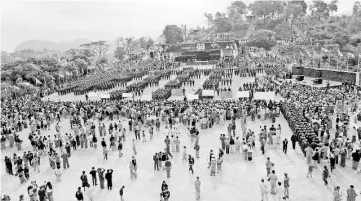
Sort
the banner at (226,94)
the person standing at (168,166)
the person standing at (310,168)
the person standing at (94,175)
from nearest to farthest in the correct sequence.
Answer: the person standing at (310,168) → the person standing at (94,175) → the person standing at (168,166) → the banner at (226,94)

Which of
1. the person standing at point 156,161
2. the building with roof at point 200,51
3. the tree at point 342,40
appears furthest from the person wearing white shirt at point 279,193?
the tree at point 342,40

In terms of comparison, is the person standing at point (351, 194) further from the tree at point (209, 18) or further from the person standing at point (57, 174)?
the tree at point (209, 18)

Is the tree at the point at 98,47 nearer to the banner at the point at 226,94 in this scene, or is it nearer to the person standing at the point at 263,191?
the banner at the point at 226,94

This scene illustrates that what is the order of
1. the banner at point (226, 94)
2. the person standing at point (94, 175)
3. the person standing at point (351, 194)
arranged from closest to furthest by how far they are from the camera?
the person standing at point (351, 194) → the person standing at point (94, 175) → the banner at point (226, 94)

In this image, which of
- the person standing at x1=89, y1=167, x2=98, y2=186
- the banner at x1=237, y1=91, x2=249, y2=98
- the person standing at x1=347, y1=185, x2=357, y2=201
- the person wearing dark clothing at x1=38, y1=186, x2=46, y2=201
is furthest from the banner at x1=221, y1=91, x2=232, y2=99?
the person wearing dark clothing at x1=38, y1=186, x2=46, y2=201

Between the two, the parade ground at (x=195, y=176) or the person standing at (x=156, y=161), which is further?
the person standing at (x=156, y=161)

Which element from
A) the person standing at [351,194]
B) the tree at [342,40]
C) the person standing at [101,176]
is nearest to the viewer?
the person standing at [351,194]

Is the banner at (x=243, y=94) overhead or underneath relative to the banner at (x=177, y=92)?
overhead

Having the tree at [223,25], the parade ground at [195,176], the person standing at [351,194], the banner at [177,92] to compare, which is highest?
the tree at [223,25]

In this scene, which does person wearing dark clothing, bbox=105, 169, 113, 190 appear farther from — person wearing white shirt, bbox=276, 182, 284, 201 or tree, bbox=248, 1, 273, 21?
tree, bbox=248, 1, 273, 21

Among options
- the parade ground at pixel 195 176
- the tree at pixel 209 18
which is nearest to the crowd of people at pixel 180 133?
the parade ground at pixel 195 176
